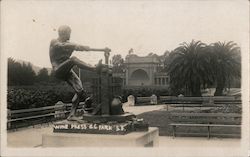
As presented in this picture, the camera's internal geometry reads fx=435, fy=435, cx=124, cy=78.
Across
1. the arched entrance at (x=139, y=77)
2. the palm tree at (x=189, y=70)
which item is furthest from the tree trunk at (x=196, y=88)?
the arched entrance at (x=139, y=77)

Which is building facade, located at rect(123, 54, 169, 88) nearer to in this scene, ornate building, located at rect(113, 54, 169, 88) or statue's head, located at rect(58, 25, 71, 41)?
ornate building, located at rect(113, 54, 169, 88)

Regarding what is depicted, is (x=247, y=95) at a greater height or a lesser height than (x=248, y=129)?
greater

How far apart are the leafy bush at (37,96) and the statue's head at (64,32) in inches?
82.9

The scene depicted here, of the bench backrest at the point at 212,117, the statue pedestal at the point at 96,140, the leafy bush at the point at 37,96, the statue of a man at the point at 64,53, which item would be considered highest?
the statue of a man at the point at 64,53

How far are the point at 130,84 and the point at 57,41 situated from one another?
15547 mm

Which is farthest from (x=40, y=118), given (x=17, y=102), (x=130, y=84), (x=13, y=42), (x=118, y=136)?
(x=130, y=84)

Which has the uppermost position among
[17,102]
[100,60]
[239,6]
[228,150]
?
[239,6]

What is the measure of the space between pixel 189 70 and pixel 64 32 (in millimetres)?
7318

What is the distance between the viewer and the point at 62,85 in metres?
11.8

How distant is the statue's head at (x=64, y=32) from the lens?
6.31 metres

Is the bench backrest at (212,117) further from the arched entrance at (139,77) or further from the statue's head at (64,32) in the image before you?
the arched entrance at (139,77)

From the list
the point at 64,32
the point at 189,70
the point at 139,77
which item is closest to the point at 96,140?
the point at 64,32

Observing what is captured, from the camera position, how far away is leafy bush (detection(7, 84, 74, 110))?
8836mm

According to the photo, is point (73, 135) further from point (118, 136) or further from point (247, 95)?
point (247, 95)
